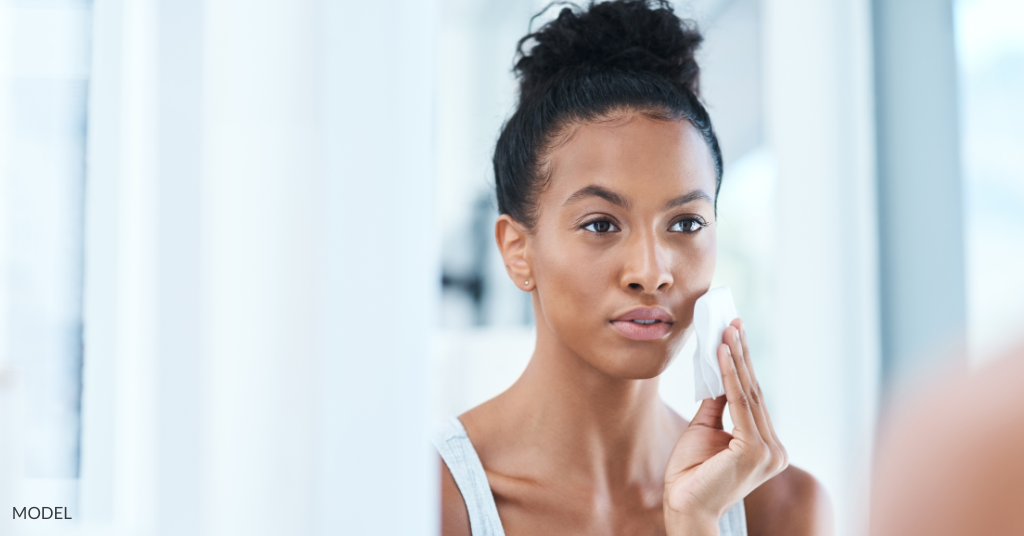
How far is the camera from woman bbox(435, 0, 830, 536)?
1.98 feet

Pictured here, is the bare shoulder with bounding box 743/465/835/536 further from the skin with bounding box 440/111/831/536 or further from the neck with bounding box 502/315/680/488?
the neck with bounding box 502/315/680/488

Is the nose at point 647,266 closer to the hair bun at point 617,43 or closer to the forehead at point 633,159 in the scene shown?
the forehead at point 633,159

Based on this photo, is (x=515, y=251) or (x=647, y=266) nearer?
(x=647, y=266)

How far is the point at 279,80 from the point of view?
1.39 ft

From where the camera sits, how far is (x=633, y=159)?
1.98 feet

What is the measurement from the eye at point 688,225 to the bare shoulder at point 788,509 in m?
0.29

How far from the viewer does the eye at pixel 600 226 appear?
0.60 metres

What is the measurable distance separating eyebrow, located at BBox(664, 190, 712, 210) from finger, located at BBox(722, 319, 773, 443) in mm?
109

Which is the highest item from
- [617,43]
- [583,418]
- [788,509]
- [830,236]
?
[617,43]

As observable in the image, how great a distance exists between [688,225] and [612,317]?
103 millimetres

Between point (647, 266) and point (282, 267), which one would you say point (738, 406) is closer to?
point (647, 266)

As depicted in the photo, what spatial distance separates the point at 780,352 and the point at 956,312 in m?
0.25

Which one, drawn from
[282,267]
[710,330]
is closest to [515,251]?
[710,330]

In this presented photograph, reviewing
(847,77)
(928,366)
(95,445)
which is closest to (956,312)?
(928,366)
